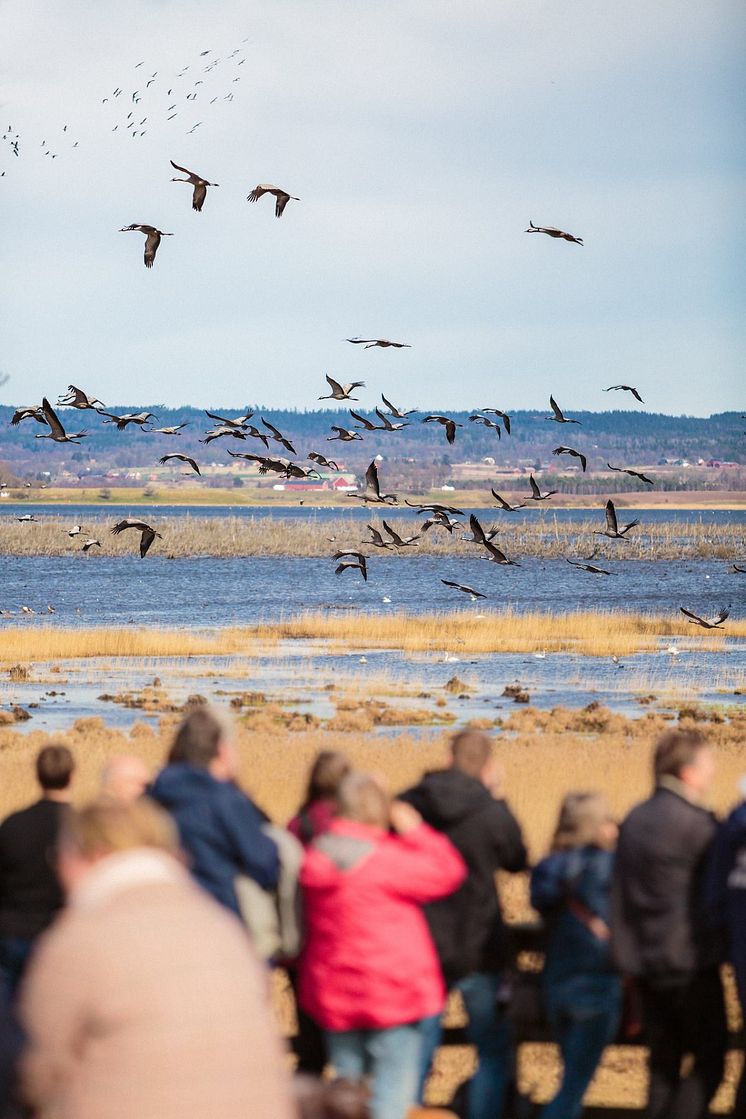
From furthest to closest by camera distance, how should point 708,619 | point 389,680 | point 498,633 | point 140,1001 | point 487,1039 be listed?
1. point 708,619
2. point 498,633
3. point 389,680
4. point 487,1039
5. point 140,1001

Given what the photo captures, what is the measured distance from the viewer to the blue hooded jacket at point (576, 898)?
716 cm

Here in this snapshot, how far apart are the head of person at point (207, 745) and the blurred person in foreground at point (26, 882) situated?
74 centimetres

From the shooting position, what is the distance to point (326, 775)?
23.7 ft

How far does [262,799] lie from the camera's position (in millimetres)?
22062

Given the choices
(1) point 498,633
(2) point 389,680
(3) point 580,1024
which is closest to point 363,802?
(3) point 580,1024

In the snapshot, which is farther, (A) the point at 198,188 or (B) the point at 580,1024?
(A) the point at 198,188

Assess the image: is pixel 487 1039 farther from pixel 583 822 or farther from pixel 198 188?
pixel 198 188

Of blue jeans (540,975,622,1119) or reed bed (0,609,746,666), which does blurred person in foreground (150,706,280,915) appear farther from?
reed bed (0,609,746,666)

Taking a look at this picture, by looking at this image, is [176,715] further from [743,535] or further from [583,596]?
[743,535]

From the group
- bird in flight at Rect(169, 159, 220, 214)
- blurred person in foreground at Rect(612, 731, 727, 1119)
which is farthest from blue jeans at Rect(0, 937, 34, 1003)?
bird in flight at Rect(169, 159, 220, 214)

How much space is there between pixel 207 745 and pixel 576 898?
6.01ft

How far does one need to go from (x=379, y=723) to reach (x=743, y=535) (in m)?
126

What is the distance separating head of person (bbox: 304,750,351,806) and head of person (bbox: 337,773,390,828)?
0.67 meters

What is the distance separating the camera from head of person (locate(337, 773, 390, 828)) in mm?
6430
